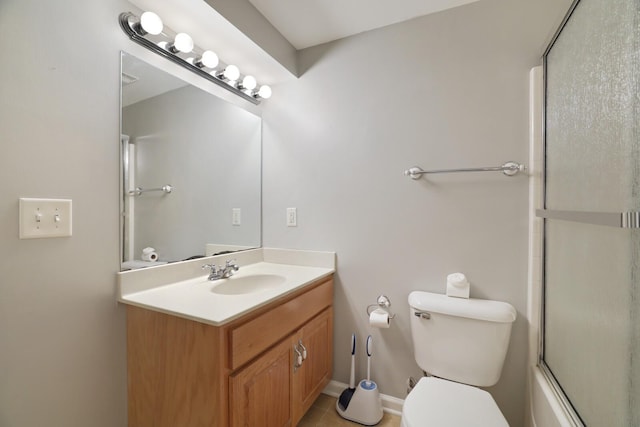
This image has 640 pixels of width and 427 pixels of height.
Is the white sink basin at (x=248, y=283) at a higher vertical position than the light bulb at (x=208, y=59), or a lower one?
lower

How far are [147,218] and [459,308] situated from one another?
4.82ft

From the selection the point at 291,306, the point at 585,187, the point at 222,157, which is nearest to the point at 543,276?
the point at 585,187

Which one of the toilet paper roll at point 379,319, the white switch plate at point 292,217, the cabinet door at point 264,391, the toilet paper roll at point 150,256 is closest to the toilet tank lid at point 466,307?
the toilet paper roll at point 379,319

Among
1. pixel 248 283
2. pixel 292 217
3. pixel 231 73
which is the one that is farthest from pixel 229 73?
pixel 248 283

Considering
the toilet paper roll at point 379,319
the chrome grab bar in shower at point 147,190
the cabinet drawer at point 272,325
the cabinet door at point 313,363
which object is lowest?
the cabinet door at point 313,363

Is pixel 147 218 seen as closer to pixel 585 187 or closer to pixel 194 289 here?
pixel 194 289

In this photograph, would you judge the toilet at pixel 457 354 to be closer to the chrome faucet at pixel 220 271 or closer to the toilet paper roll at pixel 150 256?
the chrome faucet at pixel 220 271

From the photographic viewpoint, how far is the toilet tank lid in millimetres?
1197

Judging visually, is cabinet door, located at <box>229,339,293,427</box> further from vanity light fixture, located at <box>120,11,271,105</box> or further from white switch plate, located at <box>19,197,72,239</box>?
vanity light fixture, located at <box>120,11,271,105</box>

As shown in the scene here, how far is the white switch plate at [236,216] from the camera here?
1738 millimetres

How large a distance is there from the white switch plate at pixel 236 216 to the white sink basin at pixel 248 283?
39 cm

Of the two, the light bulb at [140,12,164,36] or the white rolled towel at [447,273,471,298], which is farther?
the white rolled towel at [447,273,471,298]

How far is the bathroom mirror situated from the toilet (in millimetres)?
1163

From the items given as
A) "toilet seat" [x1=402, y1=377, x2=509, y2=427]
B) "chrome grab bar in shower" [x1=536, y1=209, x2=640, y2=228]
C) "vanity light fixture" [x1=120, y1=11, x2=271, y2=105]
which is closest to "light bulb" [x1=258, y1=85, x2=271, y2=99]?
"vanity light fixture" [x1=120, y1=11, x2=271, y2=105]
